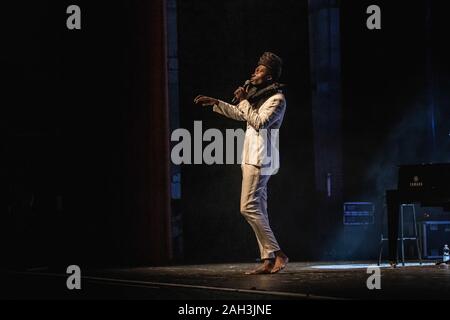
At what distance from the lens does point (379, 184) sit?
948 centimetres

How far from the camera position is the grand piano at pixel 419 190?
298 inches

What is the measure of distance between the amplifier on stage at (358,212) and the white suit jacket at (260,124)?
2.52m

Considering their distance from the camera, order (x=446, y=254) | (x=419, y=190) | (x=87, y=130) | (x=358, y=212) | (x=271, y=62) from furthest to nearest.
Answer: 1. (x=358, y=212)
2. (x=87, y=130)
3. (x=446, y=254)
4. (x=419, y=190)
5. (x=271, y=62)

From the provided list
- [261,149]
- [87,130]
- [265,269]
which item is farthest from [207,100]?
[87,130]

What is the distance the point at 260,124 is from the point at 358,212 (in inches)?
114

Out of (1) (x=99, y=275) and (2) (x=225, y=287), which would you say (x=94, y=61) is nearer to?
(1) (x=99, y=275)

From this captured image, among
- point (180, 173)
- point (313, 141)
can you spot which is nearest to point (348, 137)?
point (313, 141)

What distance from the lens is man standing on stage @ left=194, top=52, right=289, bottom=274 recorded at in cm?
676

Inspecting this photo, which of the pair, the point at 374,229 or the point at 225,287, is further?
the point at 374,229

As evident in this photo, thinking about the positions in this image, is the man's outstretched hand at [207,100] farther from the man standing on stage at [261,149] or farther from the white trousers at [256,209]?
the white trousers at [256,209]

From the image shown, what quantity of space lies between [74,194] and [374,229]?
3.19 metres

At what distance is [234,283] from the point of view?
598 centimetres

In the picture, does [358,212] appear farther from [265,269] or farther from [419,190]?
[265,269]

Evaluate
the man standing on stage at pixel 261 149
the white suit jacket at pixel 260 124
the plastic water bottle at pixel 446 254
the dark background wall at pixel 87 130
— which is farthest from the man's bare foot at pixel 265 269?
the plastic water bottle at pixel 446 254
